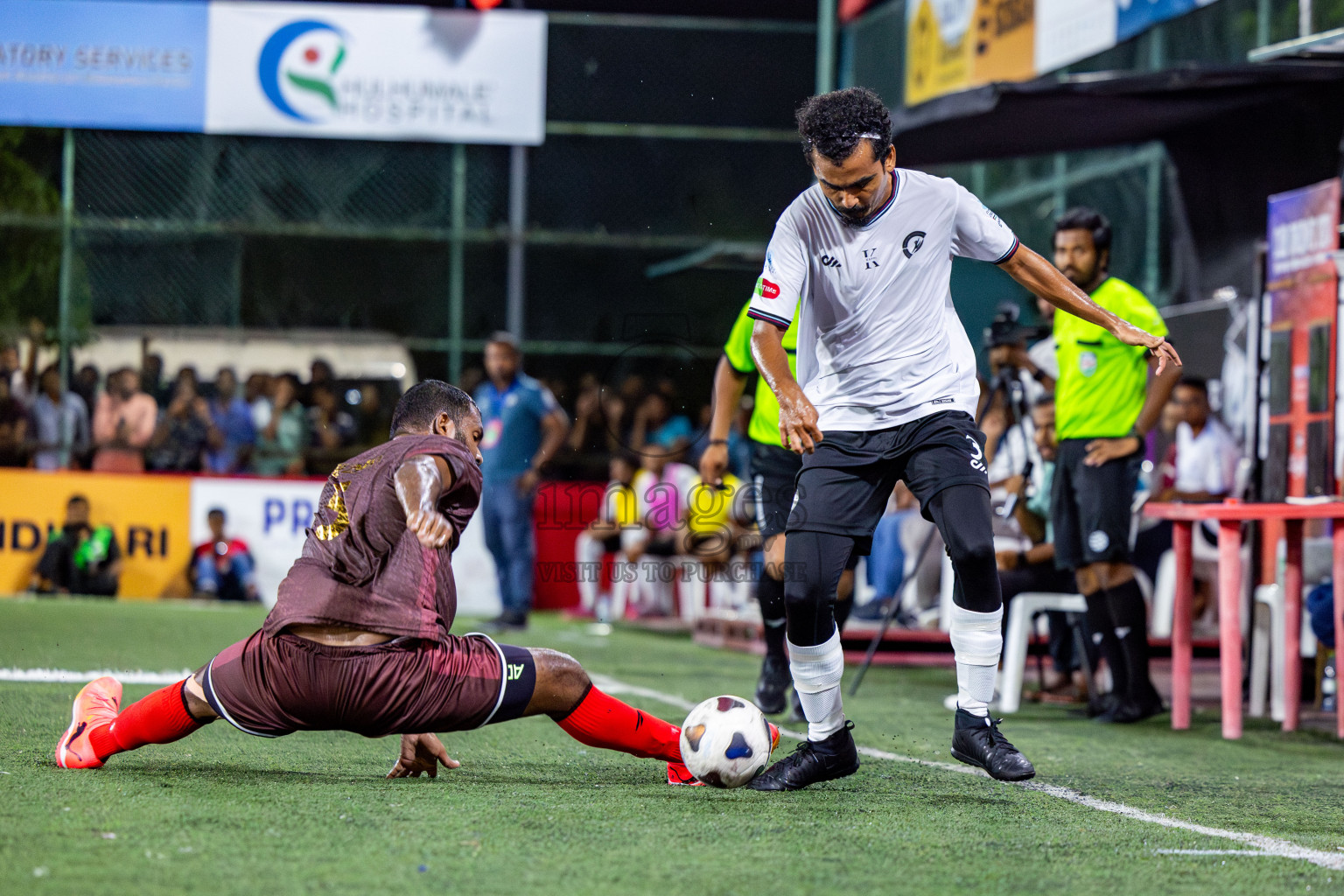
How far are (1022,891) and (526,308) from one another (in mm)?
14486

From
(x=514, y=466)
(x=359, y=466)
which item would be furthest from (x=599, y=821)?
(x=514, y=466)

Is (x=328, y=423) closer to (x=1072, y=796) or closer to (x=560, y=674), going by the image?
(x=560, y=674)

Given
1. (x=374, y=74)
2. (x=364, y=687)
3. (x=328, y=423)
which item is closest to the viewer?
(x=364, y=687)

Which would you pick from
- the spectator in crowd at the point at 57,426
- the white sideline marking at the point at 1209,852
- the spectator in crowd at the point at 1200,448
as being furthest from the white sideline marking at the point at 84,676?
the spectator in crowd at the point at 57,426

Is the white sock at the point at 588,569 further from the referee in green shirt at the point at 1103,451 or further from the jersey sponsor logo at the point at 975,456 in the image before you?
the jersey sponsor logo at the point at 975,456

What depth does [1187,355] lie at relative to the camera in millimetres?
11242

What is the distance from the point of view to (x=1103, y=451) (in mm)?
7238

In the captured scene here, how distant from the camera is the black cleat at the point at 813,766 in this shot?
184 inches

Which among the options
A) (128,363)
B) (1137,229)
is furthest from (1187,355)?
(128,363)

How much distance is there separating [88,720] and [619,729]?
1.54 m

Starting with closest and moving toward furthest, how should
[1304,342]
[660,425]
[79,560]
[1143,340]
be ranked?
[1143,340] → [1304,342] → [79,560] → [660,425]

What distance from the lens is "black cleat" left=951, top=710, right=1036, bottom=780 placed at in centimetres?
458

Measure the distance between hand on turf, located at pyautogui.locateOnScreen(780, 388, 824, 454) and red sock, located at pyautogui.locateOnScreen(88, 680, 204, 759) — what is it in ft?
6.02

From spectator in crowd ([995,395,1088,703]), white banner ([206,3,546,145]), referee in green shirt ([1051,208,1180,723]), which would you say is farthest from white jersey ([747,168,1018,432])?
white banner ([206,3,546,145])
